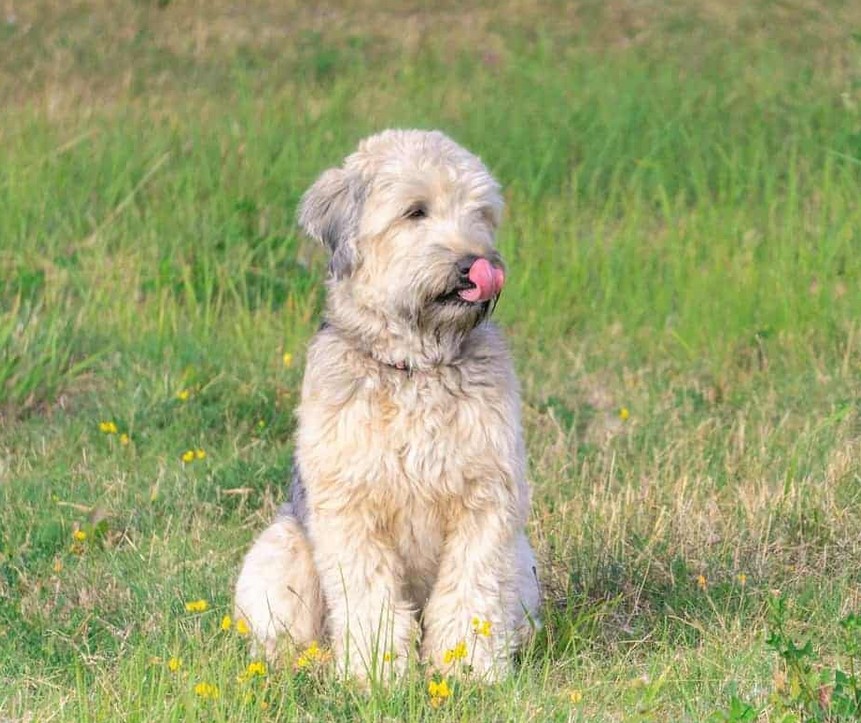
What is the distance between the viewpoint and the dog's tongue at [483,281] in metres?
4.96

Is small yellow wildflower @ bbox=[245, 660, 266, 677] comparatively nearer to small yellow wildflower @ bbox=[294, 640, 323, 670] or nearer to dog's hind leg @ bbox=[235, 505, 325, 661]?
small yellow wildflower @ bbox=[294, 640, 323, 670]

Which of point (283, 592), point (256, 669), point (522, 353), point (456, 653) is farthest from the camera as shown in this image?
point (522, 353)

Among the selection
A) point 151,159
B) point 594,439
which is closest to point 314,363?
point 594,439

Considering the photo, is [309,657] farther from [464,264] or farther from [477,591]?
[464,264]

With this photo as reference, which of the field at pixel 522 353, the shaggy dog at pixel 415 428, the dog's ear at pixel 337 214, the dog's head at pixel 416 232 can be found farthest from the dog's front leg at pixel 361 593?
the dog's ear at pixel 337 214

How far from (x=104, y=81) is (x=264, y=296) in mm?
5284

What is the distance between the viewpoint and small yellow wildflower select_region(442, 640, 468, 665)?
4922 mm

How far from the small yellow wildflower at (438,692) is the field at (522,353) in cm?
3

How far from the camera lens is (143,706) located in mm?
4680

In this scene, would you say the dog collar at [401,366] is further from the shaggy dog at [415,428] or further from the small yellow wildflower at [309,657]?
the small yellow wildflower at [309,657]

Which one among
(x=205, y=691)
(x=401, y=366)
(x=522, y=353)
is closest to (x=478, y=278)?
(x=401, y=366)

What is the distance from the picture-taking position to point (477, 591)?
5.11 m

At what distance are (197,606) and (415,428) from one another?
104 centimetres

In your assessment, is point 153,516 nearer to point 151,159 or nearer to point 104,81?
point 151,159
